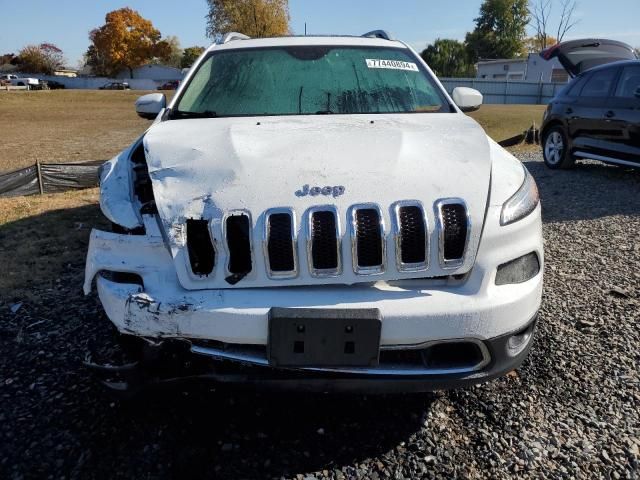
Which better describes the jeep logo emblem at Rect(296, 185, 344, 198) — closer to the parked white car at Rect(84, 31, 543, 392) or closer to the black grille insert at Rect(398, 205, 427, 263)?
the parked white car at Rect(84, 31, 543, 392)

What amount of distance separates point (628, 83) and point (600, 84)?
18.8 inches

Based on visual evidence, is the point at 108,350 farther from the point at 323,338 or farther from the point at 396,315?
the point at 396,315

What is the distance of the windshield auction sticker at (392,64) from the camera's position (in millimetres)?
3426

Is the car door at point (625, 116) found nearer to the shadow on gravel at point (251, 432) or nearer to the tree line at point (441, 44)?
the shadow on gravel at point (251, 432)

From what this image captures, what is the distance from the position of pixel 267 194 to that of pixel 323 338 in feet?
1.93

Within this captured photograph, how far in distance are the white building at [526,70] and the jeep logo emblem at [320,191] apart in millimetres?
46608

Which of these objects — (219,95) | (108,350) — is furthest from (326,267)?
(219,95)

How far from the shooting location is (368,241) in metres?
1.84

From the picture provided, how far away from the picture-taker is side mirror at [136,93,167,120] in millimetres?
3404

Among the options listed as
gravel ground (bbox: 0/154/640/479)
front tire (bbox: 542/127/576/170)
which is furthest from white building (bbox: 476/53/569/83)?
gravel ground (bbox: 0/154/640/479)

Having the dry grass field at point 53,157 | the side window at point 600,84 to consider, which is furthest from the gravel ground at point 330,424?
the side window at point 600,84

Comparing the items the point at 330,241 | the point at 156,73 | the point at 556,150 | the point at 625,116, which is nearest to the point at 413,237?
the point at 330,241

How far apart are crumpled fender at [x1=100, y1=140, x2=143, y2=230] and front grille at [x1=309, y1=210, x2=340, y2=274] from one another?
71 centimetres

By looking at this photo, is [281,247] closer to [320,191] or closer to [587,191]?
[320,191]
